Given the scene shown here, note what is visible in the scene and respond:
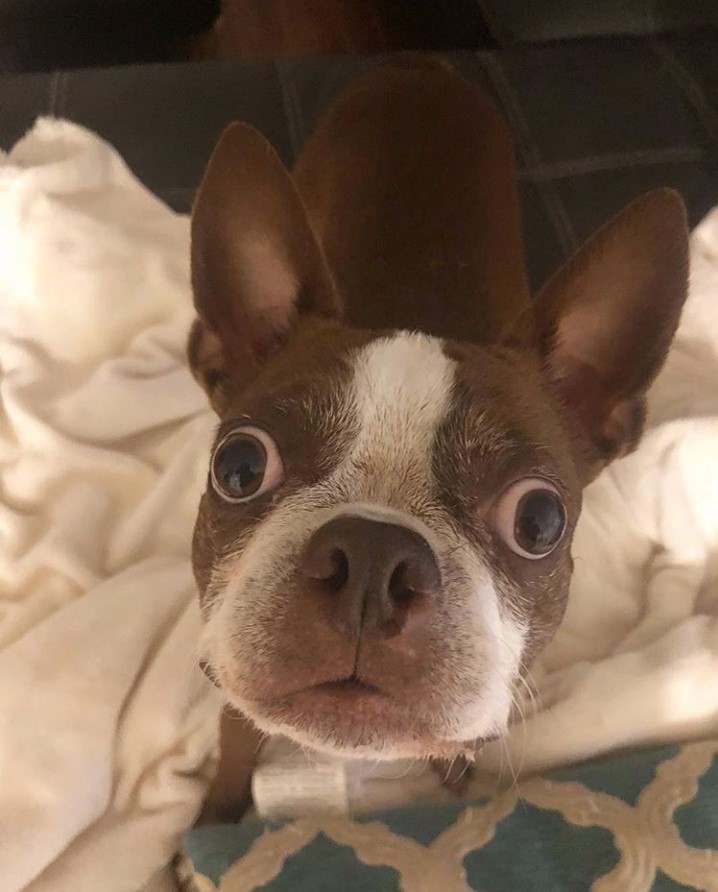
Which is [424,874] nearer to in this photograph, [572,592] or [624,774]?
[624,774]

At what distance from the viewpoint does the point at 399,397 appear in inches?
48.9

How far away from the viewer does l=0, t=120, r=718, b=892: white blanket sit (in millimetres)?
1538

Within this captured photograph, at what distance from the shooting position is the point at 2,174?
2.16m

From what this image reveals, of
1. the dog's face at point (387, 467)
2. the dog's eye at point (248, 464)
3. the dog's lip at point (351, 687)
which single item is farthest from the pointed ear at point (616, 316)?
the dog's lip at point (351, 687)

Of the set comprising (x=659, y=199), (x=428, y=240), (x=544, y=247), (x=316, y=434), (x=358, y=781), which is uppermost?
(x=659, y=199)

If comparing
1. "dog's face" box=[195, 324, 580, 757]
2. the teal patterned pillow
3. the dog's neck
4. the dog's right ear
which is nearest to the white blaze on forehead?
"dog's face" box=[195, 324, 580, 757]

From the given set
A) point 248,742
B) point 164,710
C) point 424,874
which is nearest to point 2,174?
point 164,710

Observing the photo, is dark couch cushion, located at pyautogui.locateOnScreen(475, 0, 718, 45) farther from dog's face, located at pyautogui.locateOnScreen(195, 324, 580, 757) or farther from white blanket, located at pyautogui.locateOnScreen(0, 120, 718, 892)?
dog's face, located at pyautogui.locateOnScreen(195, 324, 580, 757)

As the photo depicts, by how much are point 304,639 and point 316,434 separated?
0.29 m

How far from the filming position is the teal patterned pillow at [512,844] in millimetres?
1305

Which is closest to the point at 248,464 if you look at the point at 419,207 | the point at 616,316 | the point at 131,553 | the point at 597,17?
the point at 616,316

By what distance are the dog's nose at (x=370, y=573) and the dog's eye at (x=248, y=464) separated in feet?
0.64

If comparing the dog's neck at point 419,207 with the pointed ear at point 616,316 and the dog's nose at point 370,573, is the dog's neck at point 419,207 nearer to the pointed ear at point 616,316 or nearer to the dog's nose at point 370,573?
the pointed ear at point 616,316

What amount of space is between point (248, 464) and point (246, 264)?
39cm
